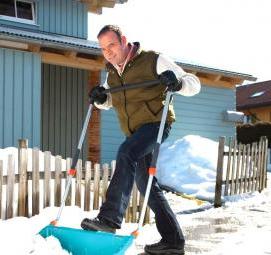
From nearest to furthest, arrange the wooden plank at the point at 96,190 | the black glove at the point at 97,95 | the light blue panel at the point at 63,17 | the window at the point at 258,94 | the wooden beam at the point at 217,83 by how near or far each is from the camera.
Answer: the black glove at the point at 97,95, the wooden plank at the point at 96,190, the light blue panel at the point at 63,17, the wooden beam at the point at 217,83, the window at the point at 258,94

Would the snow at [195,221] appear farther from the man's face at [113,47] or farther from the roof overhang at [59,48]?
the roof overhang at [59,48]

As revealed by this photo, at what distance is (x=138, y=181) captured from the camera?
12.7 feet

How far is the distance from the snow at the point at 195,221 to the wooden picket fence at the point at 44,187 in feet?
0.53

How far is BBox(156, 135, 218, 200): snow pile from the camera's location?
9.55m

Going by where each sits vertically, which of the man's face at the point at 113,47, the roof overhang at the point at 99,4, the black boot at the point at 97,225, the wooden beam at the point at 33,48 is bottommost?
the black boot at the point at 97,225

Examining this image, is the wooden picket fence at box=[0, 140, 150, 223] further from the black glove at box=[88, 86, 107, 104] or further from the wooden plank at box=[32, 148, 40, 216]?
the black glove at box=[88, 86, 107, 104]

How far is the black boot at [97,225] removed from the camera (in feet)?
11.0

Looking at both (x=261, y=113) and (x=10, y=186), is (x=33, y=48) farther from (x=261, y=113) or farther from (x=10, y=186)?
(x=261, y=113)

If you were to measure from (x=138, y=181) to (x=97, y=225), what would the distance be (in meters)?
0.61

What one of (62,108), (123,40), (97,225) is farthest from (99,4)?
(97,225)

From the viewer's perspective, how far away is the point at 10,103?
11.0 metres

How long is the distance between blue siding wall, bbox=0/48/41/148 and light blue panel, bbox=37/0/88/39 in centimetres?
283

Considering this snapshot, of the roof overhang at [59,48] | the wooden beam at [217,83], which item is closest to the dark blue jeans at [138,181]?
the roof overhang at [59,48]

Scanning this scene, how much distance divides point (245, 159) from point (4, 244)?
6.72m
